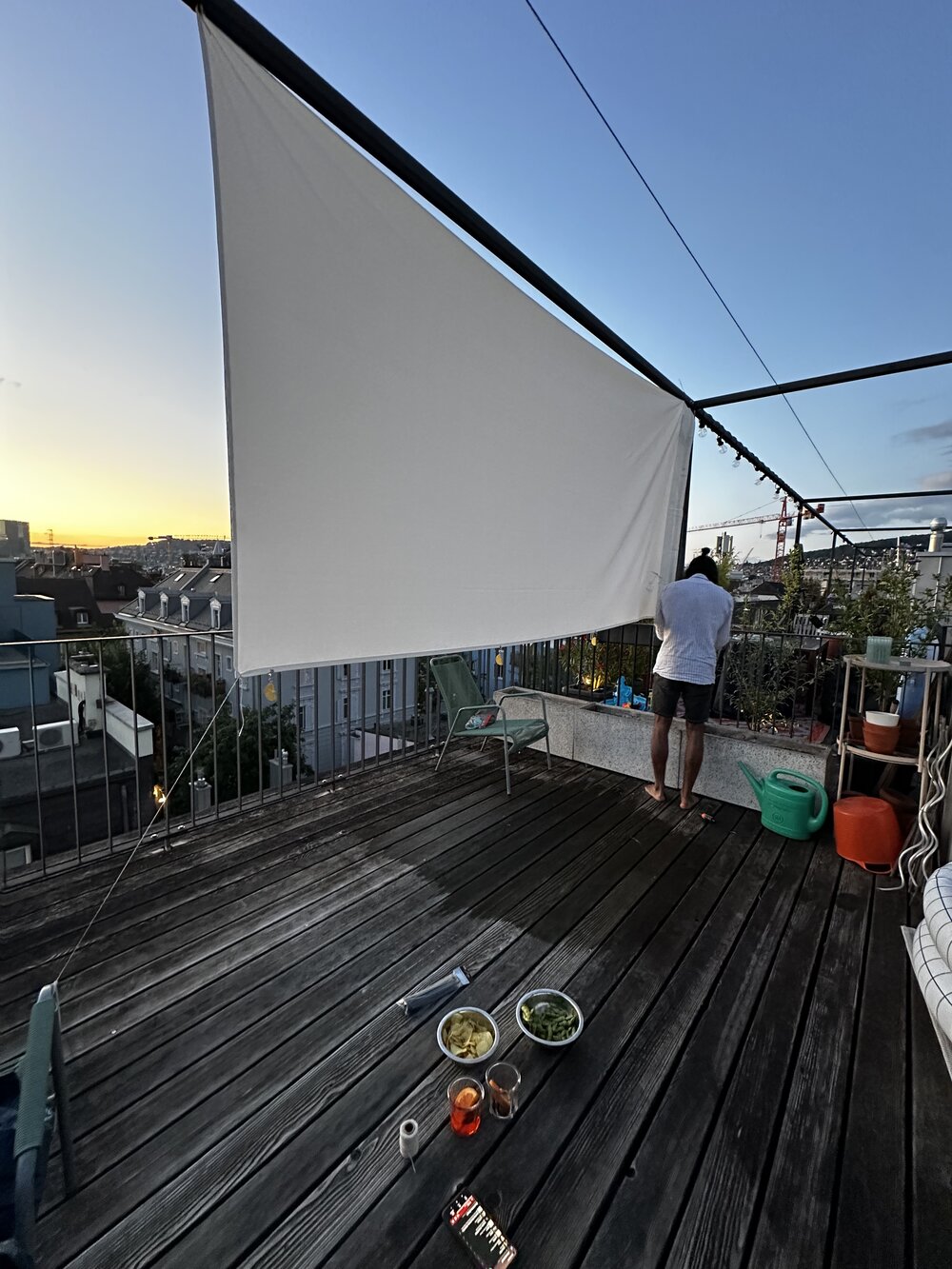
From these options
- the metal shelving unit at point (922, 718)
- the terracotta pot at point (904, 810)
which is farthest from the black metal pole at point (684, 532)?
the terracotta pot at point (904, 810)

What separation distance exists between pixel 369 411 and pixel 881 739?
9.75 feet

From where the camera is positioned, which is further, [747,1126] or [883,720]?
[883,720]

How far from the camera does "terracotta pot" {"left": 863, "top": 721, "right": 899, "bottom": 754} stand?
2.63 meters

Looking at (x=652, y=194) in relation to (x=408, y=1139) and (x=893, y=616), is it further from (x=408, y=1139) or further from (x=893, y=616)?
(x=408, y=1139)

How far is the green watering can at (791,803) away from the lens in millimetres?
2789

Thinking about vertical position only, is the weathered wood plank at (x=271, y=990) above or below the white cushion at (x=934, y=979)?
below

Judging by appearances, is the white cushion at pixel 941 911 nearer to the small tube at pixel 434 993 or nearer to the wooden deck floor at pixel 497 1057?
the wooden deck floor at pixel 497 1057

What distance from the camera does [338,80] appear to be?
62.5 inches

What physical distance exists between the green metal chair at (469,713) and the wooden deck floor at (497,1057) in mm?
906

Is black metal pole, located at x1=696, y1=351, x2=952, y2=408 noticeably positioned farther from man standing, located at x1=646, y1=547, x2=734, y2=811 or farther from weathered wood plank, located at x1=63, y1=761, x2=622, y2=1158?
weathered wood plank, located at x1=63, y1=761, x2=622, y2=1158

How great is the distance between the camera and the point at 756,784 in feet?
9.81

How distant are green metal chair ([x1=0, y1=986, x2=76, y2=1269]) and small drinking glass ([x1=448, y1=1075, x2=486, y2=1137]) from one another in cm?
84

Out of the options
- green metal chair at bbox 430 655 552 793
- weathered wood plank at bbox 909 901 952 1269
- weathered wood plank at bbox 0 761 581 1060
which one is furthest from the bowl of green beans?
green metal chair at bbox 430 655 552 793

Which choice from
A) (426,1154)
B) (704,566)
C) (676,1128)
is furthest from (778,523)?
(426,1154)
